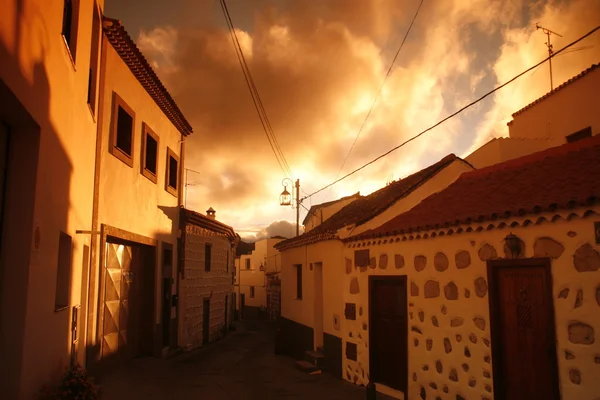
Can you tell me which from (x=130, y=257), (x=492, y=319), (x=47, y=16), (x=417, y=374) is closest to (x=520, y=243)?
(x=492, y=319)

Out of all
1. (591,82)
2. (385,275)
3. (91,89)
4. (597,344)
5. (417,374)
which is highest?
(591,82)

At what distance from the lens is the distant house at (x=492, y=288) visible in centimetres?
561

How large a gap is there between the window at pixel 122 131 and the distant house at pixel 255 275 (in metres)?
33.4

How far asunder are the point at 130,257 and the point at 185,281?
14.0ft

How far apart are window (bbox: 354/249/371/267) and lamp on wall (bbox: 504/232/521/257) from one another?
4.04 m

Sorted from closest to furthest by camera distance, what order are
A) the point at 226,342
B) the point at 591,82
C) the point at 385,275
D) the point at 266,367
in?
the point at 385,275 → the point at 266,367 → the point at 591,82 → the point at 226,342

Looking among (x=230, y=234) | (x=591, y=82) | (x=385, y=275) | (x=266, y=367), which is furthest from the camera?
(x=230, y=234)

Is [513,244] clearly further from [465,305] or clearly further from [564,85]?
[564,85]

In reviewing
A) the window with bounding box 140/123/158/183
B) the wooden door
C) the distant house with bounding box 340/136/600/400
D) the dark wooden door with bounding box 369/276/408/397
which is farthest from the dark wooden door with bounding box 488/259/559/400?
the window with bounding box 140/123/158/183

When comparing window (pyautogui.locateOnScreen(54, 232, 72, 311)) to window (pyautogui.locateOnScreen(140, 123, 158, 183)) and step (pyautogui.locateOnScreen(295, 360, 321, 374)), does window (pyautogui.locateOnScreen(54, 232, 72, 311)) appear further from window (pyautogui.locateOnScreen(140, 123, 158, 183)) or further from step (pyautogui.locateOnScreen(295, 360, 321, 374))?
step (pyautogui.locateOnScreen(295, 360, 321, 374))

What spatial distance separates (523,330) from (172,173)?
38.4ft

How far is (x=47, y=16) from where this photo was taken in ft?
16.9

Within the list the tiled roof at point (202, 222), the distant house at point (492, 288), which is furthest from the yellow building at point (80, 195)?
the distant house at point (492, 288)

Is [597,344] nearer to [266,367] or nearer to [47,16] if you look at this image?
[47,16]
